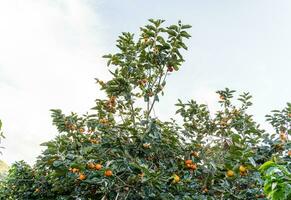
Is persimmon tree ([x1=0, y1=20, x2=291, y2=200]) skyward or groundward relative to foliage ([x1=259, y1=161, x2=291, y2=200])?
skyward

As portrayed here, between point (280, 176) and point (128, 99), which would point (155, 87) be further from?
point (280, 176)

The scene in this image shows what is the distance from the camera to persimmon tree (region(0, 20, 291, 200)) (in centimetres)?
373

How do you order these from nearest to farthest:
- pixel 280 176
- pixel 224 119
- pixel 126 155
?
pixel 280 176 < pixel 126 155 < pixel 224 119

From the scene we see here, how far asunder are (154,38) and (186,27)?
0.49 metres

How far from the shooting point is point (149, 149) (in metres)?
4.26

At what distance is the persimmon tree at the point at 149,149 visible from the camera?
12.2ft

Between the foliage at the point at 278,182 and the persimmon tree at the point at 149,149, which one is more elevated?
the persimmon tree at the point at 149,149

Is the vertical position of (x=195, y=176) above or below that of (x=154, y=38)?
below

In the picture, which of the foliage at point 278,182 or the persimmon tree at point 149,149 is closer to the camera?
the foliage at point 278,182

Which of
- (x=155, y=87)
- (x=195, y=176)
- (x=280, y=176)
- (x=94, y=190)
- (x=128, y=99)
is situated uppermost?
(x=155, y=87)

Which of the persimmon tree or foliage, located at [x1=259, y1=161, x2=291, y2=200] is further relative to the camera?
the persimmon tree

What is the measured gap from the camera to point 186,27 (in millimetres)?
4723

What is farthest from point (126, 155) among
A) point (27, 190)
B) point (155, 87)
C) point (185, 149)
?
point (27, 190)

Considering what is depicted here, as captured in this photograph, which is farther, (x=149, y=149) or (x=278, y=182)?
(x=149, y=149)
